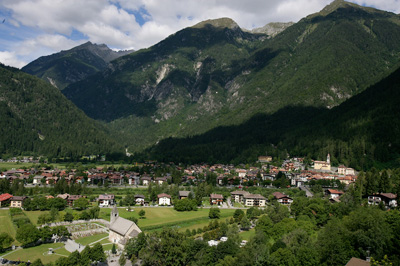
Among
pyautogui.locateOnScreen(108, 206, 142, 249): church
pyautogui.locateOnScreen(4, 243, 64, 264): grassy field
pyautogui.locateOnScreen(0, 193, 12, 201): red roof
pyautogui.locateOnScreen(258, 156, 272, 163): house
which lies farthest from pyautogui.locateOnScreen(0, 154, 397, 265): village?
pyautogui.locateOnScreen(4, 243, 64, 264): grassy field

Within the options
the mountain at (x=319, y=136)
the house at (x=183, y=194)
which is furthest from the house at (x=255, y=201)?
the mountain at (x=319, y=136)

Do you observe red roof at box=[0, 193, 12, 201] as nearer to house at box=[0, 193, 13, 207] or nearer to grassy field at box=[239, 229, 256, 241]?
house at box=[0, 193, 13, 207]

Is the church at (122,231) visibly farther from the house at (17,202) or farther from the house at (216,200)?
the house at (216,200)

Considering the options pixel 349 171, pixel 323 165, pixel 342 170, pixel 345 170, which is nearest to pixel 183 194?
pixel 342 170

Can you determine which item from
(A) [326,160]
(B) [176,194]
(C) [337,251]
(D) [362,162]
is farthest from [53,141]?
(C) [337,251]

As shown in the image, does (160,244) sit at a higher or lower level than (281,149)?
lower

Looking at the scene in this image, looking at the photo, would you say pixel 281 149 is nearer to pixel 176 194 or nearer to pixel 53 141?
pixel 176 194

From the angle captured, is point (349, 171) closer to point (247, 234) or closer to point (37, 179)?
point (247, 234)
